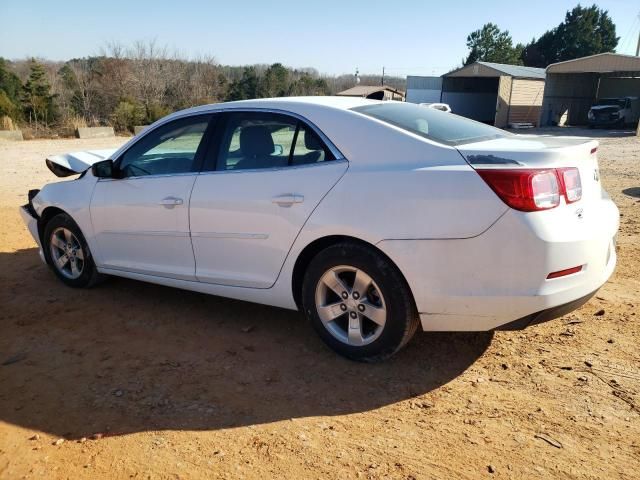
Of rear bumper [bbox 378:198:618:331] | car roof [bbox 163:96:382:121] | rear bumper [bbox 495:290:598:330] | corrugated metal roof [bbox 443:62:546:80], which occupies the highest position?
corrugated metal roof [bbox 443:62:546:80]

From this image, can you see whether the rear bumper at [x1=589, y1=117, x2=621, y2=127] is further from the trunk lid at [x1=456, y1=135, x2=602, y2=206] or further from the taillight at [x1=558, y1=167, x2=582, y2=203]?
the taillight at [x1=558, y1=167, x2=582, y2=203]

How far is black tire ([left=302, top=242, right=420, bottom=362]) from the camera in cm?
309

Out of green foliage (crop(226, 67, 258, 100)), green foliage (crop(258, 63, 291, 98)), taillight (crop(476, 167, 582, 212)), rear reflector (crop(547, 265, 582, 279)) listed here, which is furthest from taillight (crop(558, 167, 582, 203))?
green foliage (crop(258, 63, 291, 98))

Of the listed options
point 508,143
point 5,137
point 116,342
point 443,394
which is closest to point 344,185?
point 508,143

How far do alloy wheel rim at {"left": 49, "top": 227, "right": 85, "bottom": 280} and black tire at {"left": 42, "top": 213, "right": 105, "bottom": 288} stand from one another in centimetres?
2

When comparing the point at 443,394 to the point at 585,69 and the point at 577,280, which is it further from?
the point at 585,69

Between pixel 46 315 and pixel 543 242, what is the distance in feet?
12.8

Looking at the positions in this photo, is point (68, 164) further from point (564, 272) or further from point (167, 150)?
point (564, 272)

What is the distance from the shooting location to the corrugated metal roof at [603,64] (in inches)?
1125

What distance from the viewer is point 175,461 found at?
8.38 feet

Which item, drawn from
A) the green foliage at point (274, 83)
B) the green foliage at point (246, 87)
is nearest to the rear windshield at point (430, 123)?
the green foliage at point (246, 87)

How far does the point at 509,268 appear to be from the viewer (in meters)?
2.79

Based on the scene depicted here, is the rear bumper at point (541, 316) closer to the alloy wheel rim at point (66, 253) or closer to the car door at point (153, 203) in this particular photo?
the car door at point (153, 203)

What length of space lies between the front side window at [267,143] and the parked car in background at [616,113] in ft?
106
